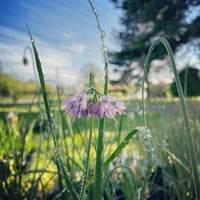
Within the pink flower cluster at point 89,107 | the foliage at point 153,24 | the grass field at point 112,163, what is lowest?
the grass field at point 112,163

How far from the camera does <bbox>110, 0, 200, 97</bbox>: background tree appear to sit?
10555 mm

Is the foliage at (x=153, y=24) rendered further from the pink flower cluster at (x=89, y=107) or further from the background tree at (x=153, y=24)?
the pink flower cluster at (x=89, y=107)

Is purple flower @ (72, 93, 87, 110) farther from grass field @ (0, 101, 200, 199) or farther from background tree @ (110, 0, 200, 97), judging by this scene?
background tree @ (110, 0, 200, 97)

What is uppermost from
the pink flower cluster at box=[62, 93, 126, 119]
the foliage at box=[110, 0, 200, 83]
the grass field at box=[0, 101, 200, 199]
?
the foliage at box=[110, 0, 200, 83]

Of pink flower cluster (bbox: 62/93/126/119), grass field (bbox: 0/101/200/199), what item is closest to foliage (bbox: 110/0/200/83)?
grass field (bbox: 0/101/200/199)

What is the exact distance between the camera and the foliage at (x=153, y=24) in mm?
10586

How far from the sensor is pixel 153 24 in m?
11.3

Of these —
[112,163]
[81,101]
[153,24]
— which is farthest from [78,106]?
[153,24]

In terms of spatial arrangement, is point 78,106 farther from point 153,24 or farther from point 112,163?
point 153,24

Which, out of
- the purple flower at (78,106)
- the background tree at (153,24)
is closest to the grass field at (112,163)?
the purple flower at (78,106)

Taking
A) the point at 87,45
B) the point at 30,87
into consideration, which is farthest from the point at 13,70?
the point at 30,87

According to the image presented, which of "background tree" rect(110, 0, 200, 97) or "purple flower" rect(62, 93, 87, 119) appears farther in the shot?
"background tree" rect(110, 0, 200, 97)

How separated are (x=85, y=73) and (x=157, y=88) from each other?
0.48m

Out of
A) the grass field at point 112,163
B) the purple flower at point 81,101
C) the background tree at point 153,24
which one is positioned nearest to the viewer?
the purple flower at point 81,101
